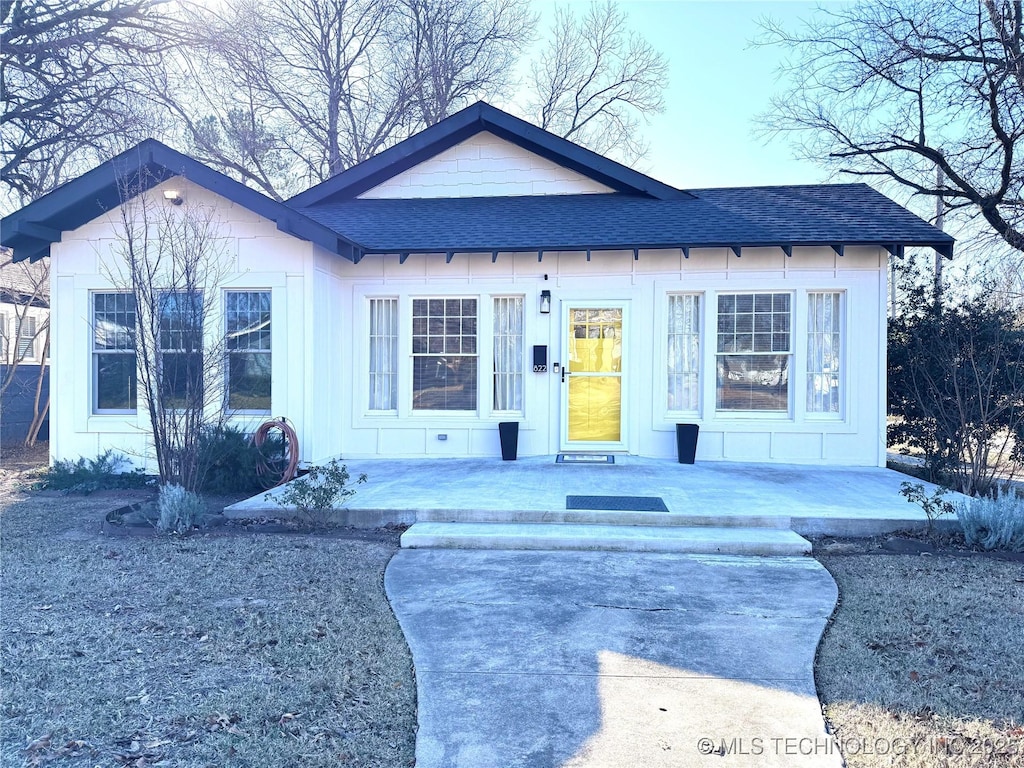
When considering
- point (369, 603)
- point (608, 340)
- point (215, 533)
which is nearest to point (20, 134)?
point (215, 533)

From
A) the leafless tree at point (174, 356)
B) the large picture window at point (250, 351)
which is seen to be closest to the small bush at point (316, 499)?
the leafless tree at point (174, 356)

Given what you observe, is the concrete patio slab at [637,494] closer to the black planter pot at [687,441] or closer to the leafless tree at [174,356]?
the black planter pot at [687,441]

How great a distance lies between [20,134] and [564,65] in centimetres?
1746

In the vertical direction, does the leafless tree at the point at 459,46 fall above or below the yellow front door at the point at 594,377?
above

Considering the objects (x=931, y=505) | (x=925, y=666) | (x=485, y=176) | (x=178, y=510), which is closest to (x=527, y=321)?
(x=485, y=176)

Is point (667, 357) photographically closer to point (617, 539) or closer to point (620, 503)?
point (620, 503)

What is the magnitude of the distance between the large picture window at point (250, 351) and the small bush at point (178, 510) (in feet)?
8.52

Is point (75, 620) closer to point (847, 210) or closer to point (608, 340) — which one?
point (608, 340)

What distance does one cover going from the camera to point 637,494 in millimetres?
7391

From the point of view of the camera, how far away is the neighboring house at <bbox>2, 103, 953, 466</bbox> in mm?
9156

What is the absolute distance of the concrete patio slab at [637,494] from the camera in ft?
21.1

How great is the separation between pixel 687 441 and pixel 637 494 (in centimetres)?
237

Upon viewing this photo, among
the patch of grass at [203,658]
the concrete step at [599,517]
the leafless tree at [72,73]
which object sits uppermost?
the leafless tree at [72,73]

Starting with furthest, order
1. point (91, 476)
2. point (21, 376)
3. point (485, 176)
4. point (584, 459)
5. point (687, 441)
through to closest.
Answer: point (21, 376) → point (485, 176) → point (584, 459) → point (687, 441) → point (91, 476)
